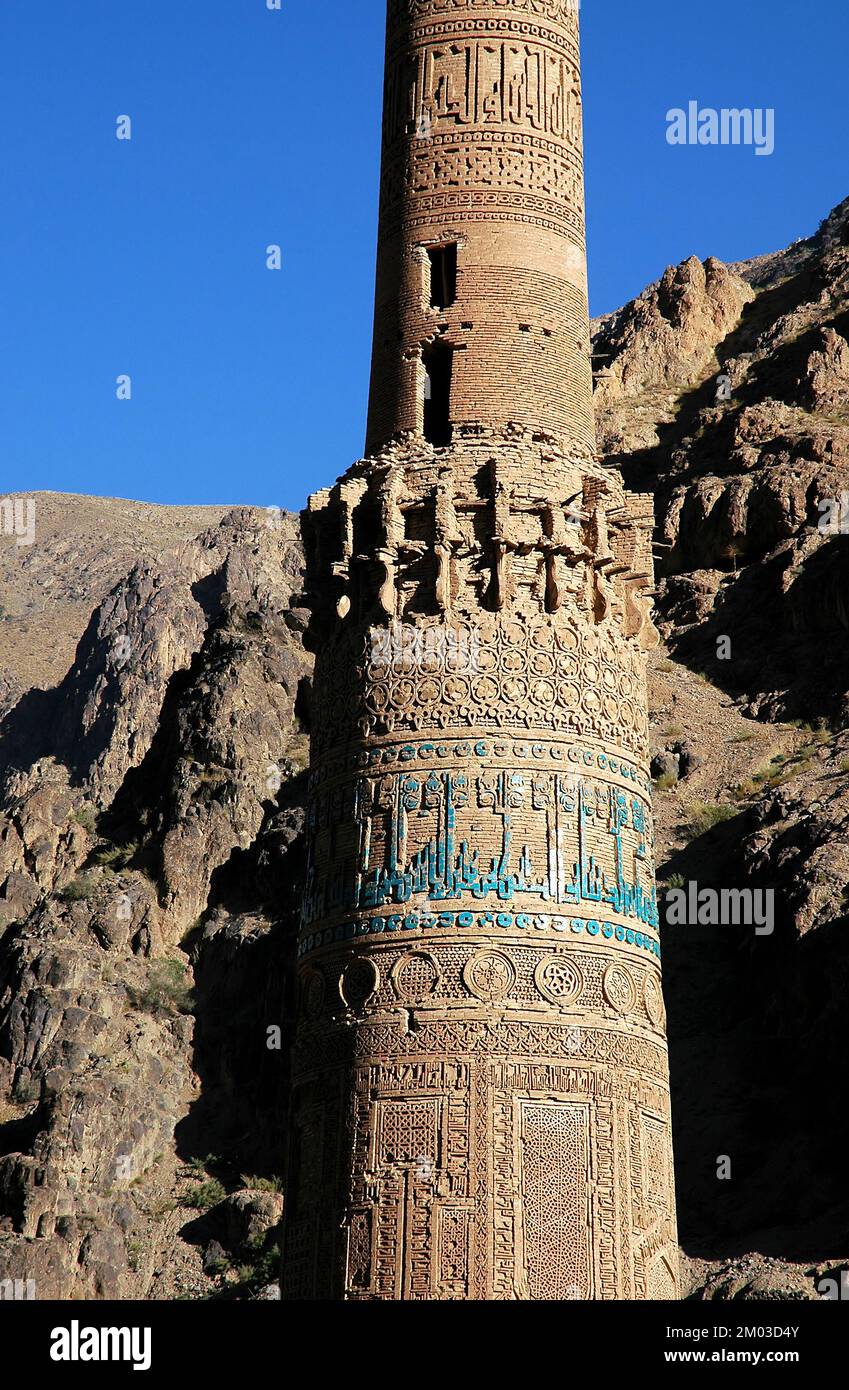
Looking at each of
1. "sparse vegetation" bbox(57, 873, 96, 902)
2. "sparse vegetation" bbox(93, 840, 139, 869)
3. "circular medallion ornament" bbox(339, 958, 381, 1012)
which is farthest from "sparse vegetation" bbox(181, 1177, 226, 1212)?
"circular medallion ornament" bbox(339, 958, 381, 1012)

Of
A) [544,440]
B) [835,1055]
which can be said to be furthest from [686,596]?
[544,440]

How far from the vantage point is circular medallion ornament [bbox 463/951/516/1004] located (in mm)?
10969

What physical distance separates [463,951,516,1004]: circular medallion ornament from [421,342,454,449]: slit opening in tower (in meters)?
4.06

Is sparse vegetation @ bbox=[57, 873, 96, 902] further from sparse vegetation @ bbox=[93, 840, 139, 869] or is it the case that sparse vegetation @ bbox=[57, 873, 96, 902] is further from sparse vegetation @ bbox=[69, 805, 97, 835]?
sparse vegetation @ bbox=[69, 805, 97, 835]

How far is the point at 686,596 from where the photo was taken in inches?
1695

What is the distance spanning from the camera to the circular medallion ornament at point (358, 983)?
11.2m

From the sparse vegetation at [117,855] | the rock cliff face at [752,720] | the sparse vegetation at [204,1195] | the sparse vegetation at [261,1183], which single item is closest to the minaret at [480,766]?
the rock cliff face at [752,720]

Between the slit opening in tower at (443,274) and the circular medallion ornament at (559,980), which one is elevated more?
the slit opening in tower at (443,274)

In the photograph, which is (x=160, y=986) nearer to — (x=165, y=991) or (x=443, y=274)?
(x=165, y=991)

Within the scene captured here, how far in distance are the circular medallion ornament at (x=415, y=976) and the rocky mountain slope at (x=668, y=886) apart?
1116 centimetres

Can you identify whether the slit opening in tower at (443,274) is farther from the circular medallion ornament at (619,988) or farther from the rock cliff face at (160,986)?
the rock cliff face at (160,986)

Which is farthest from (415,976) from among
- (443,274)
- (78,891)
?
(78,891)

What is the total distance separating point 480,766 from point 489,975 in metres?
1.37

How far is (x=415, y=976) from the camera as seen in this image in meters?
11.1
